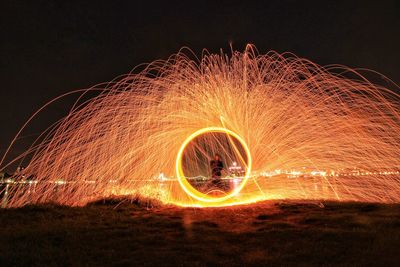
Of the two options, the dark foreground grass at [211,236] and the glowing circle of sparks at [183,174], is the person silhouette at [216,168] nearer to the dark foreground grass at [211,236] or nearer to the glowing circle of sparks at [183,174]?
the glowing circle of sparks at [183,174]

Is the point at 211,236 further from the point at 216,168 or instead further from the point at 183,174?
the point at 216,168

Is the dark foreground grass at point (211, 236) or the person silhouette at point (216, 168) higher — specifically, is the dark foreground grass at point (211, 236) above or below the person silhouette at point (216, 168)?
below

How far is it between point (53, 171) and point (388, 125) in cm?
1143

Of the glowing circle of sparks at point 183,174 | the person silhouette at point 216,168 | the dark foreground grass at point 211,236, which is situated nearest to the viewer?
the dark foreground grass at point 211,236

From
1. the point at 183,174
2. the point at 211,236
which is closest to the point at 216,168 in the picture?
the point at 183,174

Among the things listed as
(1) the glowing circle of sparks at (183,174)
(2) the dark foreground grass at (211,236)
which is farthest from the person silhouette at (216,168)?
(2) the dark foreground grass at (211,236)

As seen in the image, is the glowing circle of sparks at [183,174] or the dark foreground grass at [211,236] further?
the glowing circle of sparks at [183,174]

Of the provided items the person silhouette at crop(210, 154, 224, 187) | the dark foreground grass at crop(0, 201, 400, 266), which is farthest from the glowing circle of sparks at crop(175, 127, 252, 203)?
the dark foreground grass at crop(0, 201, 400, 266)

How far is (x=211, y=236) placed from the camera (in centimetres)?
707

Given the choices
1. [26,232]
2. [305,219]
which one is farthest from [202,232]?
[26,232]

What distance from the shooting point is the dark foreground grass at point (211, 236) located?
221 inches

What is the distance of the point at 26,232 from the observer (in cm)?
750

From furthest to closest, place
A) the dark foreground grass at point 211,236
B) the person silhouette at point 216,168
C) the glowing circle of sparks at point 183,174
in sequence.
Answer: the person silhouette at point 216,168 < the glowing circle of sparks at point 183,174 < the dark foreground grass at point 211,236

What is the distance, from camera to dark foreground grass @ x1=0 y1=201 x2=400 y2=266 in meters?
5.61
